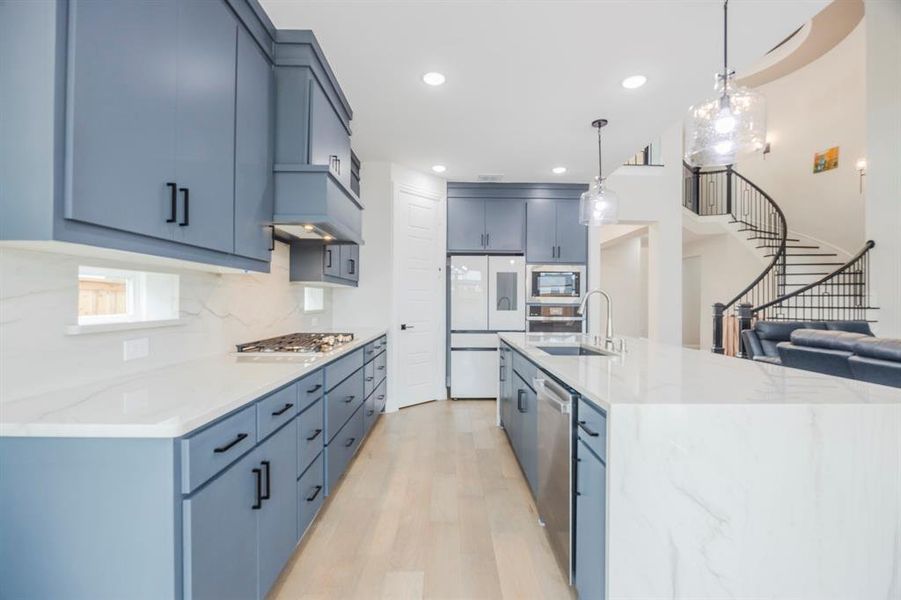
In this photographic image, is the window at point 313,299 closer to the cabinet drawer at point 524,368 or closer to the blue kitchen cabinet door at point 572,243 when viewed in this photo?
the cabinet drawer at point 524,368

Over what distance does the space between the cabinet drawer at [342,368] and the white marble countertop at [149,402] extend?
1.20ft

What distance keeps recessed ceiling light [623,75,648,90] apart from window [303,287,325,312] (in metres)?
3.05

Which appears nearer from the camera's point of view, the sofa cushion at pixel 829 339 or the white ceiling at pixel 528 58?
the white ceiling at pixel 528 58

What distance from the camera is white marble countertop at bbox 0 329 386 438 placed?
103 cm

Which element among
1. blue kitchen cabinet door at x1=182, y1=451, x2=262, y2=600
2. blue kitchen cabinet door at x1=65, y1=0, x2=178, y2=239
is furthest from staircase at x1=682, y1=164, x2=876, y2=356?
blue kitchen cabinet door at x1=65, y1=0, x2=178, y2=239

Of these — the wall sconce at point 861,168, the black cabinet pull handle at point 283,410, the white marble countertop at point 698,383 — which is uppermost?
the wall sconce at point 861,168

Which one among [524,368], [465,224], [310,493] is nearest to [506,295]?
[465,224]

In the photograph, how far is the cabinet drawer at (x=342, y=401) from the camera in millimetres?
2277

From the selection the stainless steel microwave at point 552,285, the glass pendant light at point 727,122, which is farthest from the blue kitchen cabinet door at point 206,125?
the stainless steel microwave at point 552,285

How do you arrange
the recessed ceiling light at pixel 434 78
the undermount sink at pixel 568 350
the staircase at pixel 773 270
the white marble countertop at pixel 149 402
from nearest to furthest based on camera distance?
the white marble countertop at pixel 149 402, the recessed ceiling light at pixel 434 78, the undermount sink at pixel 568 350, the staircase at pixel 773 270

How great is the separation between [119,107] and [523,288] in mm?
4261

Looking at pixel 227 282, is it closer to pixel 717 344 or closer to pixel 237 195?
pixel 237 195

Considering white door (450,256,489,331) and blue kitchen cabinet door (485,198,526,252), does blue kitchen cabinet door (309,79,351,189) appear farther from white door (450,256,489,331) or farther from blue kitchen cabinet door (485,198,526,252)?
blue kitchen cabinet door (485,198,526,252)

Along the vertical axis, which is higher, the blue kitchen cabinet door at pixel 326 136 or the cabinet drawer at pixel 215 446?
the blue kitchen cabinet door at pixel 326 136
